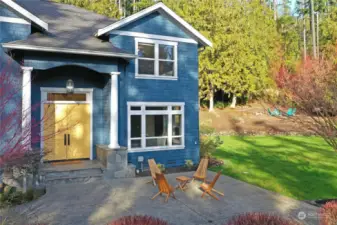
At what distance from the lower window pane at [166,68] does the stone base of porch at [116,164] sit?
3950mm

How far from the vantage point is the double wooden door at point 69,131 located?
38.4 ft

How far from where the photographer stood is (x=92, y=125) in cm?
1234

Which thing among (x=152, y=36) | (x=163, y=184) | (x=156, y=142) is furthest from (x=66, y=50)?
(x=163, y=184)

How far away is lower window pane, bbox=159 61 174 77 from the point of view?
13.2 meters

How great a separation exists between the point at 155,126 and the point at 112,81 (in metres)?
2.80

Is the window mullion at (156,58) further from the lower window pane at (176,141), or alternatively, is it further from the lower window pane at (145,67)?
the lower window pane at (176,141)

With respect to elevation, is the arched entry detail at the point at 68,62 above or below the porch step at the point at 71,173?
above

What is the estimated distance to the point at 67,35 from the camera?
1162cm

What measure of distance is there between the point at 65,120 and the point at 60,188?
341cm

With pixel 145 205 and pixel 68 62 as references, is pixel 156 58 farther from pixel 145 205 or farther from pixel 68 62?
pixel 145 205

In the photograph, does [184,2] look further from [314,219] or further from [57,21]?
[314,219]

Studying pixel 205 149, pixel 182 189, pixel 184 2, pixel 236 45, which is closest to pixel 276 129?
pixel 236 45

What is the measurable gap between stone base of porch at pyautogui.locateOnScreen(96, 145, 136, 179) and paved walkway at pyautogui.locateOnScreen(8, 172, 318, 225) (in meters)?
1.13

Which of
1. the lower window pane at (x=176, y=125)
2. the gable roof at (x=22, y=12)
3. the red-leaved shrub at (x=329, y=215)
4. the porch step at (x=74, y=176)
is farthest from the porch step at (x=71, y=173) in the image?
the red-leaved shrub at (x=329, y=215)
